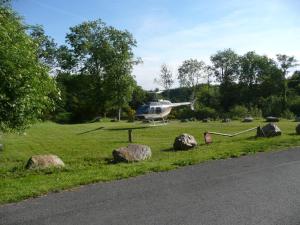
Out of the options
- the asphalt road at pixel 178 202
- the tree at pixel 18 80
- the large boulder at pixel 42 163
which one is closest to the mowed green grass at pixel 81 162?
the large boulder at pixel 42 163

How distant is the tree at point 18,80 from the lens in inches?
474

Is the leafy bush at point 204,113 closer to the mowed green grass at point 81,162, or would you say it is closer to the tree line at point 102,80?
the tree line at point 102,80

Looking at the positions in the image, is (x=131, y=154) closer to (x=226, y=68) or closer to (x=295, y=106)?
(x=295, y=106)

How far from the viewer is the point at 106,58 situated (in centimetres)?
6106

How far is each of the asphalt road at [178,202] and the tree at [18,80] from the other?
4277mm

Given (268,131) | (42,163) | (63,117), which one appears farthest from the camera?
(63,117)

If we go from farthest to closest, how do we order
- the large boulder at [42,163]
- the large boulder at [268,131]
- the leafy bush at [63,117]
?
the leafy bush at [63,117], the large boulder at [268,131], the large boulder at [42,163]

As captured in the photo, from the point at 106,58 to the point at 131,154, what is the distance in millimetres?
48129

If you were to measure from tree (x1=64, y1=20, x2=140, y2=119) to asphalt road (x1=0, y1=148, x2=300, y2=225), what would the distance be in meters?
49.6

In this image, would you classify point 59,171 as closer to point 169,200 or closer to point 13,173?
point 13,173

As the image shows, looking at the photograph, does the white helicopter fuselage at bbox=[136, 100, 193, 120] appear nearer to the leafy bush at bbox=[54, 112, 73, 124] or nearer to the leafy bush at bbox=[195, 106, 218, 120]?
the leafy bush at bbox=[195, 106, 218, 120]

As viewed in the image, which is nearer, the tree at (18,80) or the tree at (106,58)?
the tree at (18,80)

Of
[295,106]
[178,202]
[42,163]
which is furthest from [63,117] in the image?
[178,202]

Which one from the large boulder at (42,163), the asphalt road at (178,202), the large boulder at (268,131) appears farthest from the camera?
the large boulder at (268,131)
